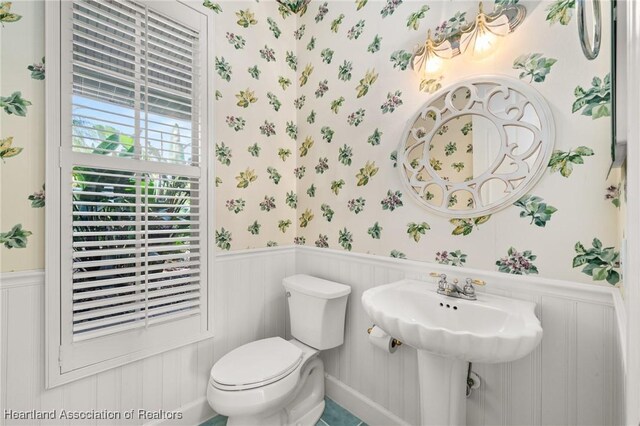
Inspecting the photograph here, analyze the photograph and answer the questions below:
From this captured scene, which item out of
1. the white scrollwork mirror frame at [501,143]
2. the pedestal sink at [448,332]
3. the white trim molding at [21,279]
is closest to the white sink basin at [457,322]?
the pedestal sink at [448,332]

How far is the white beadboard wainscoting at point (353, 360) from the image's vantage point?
1.01 m

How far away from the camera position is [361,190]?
169cm

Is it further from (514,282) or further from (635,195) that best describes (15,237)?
(514,282)

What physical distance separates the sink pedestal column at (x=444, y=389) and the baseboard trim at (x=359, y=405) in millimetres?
446

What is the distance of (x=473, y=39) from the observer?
1229 millimetres

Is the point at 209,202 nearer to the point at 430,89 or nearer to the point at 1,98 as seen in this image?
the point at 1,98

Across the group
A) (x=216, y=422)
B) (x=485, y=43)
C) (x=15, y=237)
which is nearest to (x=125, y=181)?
(x=15, y=237)

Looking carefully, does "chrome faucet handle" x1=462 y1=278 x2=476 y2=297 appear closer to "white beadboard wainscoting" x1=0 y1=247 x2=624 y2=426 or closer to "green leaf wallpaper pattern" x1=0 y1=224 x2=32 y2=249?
"white beadboard wainscoting" x1=0 y1=247 x2=624 y2=426

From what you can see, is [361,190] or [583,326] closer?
[583,326]

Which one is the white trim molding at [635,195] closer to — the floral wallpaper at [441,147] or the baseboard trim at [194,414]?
the floral wallpaper at [441,147]

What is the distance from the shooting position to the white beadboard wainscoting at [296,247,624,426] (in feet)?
3.18

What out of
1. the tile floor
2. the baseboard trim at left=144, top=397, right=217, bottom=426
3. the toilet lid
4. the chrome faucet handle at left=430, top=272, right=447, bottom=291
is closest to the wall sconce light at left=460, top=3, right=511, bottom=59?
the chrome faucet handle at left=430, top=272, right=447, bottom=291

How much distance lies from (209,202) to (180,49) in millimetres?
834

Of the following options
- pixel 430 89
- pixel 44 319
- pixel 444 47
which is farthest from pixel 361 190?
pixel 44 319
